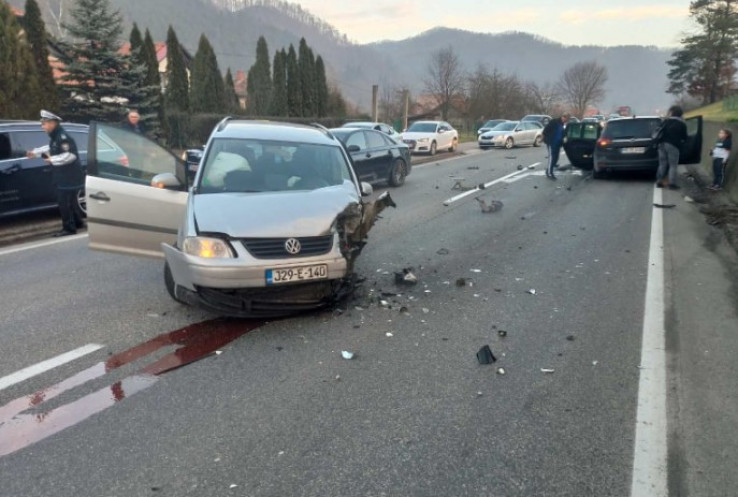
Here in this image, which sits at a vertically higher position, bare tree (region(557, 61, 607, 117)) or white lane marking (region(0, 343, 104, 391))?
bare tree (region(557, 61, 607, 117))

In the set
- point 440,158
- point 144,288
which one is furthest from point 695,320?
point 440,158

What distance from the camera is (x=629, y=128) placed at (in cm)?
1538

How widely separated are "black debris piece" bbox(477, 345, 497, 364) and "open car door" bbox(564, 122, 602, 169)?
14.2 metres

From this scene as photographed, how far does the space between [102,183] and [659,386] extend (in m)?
5.43

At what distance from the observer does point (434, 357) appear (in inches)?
177

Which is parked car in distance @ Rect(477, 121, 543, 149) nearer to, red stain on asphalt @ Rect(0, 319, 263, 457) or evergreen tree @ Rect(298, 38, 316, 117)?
evergreen tree @ Rect(298, 38, 316, 117)

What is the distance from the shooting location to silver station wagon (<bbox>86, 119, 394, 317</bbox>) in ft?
15.9

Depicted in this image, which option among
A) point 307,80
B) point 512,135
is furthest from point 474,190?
point 307,80

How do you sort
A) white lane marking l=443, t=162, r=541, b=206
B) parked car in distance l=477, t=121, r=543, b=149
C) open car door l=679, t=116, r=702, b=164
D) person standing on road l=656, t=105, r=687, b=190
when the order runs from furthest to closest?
1. parked car in distance l=477, t=121, r=543, b=149
2. open car door l=679, t=116, r=702, b=164
3. person standing on road l=656, t=105, r=687, b=190
4. white lane marking l=443, t=162, r=541, b=206

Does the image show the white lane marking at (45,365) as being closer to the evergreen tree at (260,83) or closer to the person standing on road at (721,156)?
the person standing on road at (721,156)

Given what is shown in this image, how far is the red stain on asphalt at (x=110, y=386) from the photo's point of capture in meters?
3.43

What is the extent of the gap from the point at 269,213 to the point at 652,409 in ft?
10.8

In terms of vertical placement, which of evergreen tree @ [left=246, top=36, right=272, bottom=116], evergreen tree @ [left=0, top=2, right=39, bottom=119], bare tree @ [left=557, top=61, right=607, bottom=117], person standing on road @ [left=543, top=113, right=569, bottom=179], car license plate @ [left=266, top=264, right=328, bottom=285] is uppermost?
bare tree @ [left=557, top=61, right=607, bottom=117]

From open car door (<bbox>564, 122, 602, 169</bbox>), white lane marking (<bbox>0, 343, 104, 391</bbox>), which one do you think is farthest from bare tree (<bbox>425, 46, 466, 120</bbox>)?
white lane marking (<bbox>0, 343, 104, 391</bbox>)
